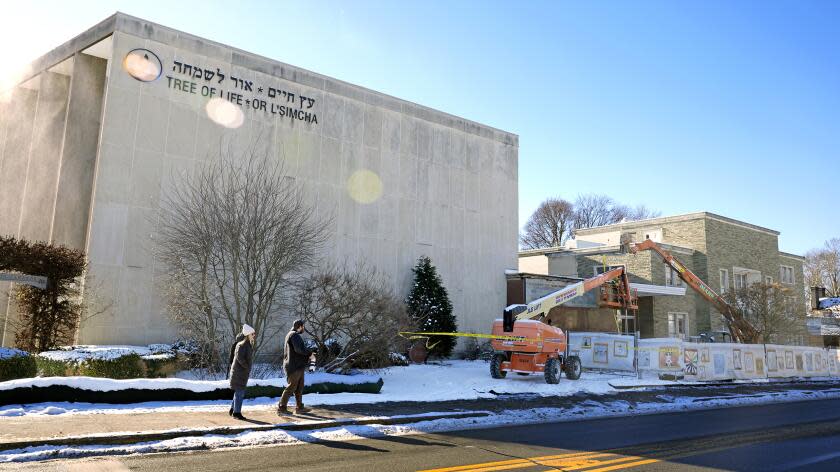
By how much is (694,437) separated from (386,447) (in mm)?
5775

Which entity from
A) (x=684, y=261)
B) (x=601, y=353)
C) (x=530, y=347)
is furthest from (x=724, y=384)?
(x=684, y=261)

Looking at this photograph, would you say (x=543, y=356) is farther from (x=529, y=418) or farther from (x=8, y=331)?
(x=8, y=331)

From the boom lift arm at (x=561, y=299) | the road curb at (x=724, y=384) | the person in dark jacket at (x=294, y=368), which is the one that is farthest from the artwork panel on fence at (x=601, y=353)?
the person in dark jacket at (x=294, y=368)

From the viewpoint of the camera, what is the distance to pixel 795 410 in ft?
52.5

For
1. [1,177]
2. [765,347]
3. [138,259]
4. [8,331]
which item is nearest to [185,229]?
[138,259]

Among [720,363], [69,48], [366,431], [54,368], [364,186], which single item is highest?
[69,48]

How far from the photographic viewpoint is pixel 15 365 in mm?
13438

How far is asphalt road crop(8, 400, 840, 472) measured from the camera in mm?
7691

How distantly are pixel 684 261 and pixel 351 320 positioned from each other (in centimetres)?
2911

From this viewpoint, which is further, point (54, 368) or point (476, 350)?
point (476, 350)

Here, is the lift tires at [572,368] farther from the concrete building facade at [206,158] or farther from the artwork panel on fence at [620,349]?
the concrete building facade at [206,158]

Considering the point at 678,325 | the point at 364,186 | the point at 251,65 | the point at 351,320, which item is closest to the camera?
the point at 351,320

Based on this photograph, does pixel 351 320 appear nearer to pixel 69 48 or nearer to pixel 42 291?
pixel 42 291

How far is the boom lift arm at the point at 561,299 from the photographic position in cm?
1955
